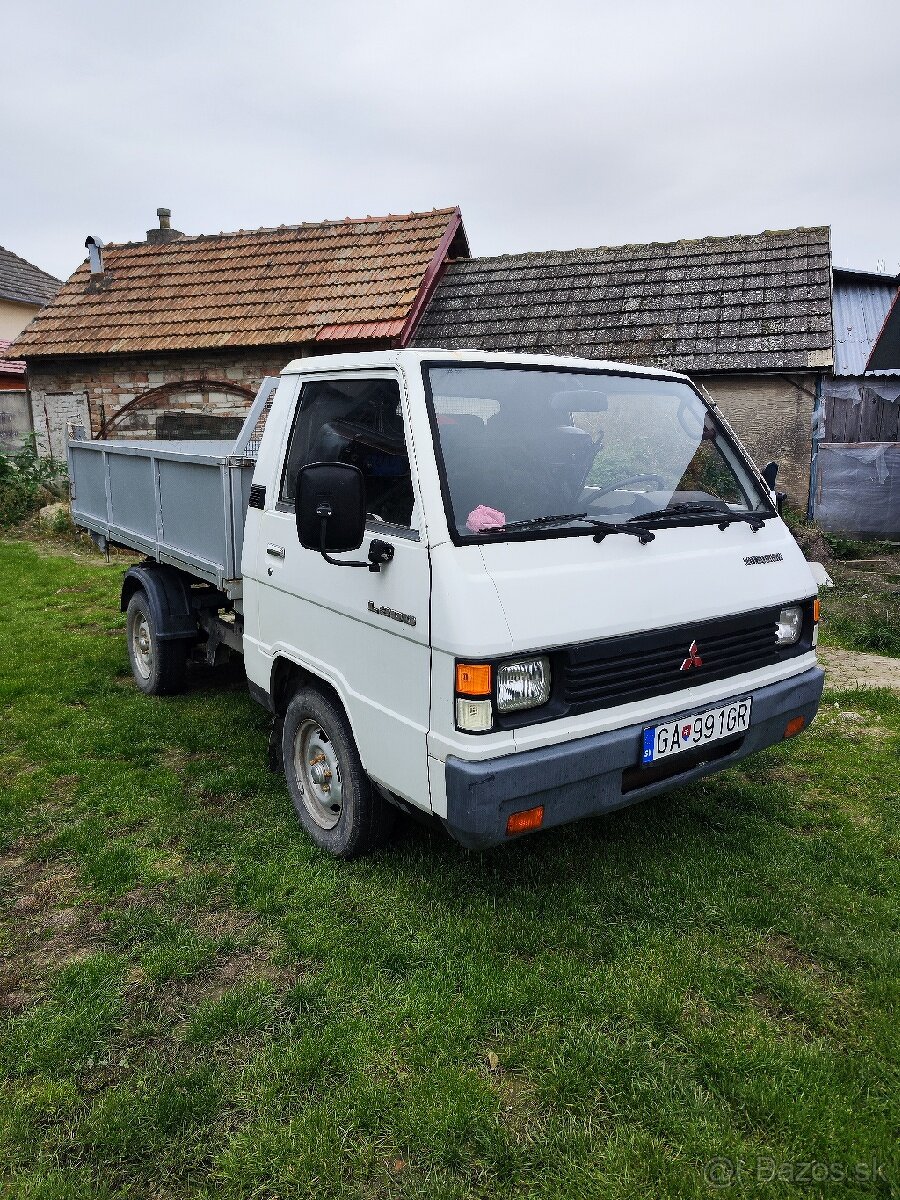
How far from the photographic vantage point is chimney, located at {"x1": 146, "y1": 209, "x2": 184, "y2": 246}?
16641mm

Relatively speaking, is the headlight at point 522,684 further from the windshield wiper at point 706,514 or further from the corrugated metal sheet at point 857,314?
the corrugated metal sheet at point 857,314

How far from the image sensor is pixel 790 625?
3.74 m

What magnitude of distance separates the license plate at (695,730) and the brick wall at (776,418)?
8.90m

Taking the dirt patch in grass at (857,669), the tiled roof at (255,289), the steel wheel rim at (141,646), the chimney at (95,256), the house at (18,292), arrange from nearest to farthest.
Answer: the steel wheel rim at (141,646)
the dirt patch in grass at (857,669)
the tiled roof at (255,289)
the chimney at (95,256)
the house at (18,292)

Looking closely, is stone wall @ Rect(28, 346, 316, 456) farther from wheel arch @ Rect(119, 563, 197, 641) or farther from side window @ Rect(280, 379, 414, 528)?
side window @ Rect(280, 379, 414, 528)

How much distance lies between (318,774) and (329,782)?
80 millimetres

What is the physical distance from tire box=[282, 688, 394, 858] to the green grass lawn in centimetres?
14

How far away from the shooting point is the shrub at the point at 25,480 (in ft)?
45.6

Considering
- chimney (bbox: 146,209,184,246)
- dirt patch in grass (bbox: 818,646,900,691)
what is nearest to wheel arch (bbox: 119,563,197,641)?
dirt patch in grass (bbox: 818,646,900,691)

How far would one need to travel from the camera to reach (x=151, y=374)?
1384cm

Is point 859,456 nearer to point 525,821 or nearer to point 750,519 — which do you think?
point 750,519

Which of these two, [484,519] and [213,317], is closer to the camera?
[484,519]

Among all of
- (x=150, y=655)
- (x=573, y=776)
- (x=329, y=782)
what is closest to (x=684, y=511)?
(x=573, y=776)

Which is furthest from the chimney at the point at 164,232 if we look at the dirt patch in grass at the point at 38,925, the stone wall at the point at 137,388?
the dirt patch in grass at the point at 38,925
